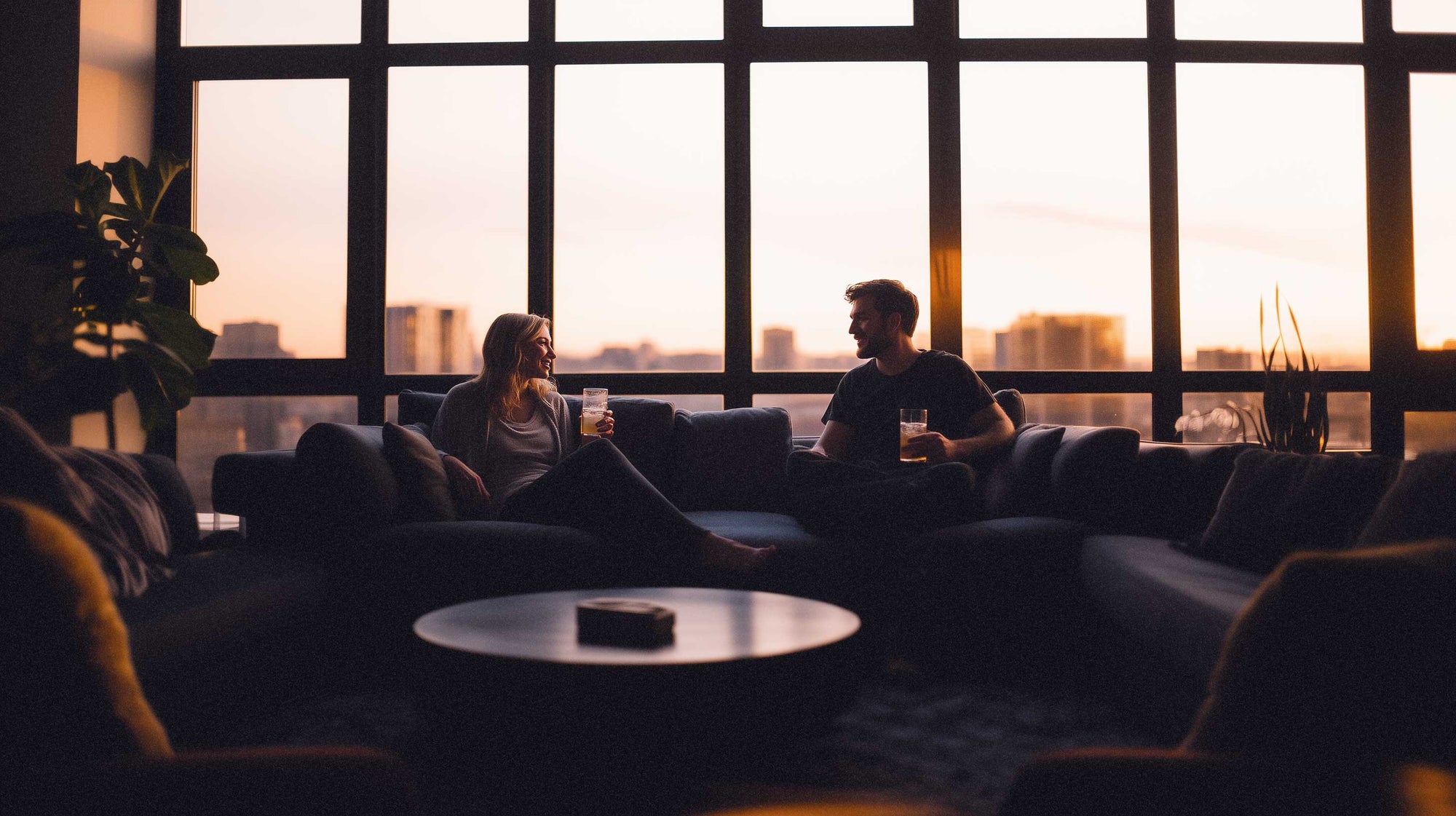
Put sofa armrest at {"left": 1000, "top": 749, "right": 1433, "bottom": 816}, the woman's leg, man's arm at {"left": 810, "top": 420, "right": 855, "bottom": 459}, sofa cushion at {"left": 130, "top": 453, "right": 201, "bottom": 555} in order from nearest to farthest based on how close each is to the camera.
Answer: sofa armrest at {"left": 1000, "top": 749, "right": 1433, "bottom": 816} → sofa cushion at {"left": 130, "top": 453, "right": 201, "bottom": 555} → the woman's leg → man's arm at {"left": 810, "top": 420, "right": 855, "bottom": 459}

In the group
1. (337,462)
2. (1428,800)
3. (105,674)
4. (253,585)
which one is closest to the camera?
(1428,800)

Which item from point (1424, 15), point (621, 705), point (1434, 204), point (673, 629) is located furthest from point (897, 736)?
point (1424, 15)

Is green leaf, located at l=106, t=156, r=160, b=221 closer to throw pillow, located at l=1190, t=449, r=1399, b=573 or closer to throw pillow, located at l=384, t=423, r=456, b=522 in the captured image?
throw pillow, located at l=384, t=423, r=456, b=522

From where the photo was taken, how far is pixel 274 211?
12.6ft

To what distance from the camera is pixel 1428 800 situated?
2.13ft

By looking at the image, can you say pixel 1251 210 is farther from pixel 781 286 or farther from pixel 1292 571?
pixel 1292 571

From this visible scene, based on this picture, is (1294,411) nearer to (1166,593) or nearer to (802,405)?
(1166,593)

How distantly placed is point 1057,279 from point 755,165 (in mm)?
1427

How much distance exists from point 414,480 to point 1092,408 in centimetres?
285

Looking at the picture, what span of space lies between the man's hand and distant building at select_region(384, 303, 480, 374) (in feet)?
6.83

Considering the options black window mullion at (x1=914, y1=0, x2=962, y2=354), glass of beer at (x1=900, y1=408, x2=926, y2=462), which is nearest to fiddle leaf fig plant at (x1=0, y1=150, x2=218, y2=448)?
glass of beer at (x1=900, y1=408, x2=926, y2=462)

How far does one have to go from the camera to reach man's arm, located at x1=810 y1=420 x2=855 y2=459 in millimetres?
3004

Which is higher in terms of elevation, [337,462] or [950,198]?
[950,198]

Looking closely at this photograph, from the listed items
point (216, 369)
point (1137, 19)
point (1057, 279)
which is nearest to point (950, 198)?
point (1057, 279)
